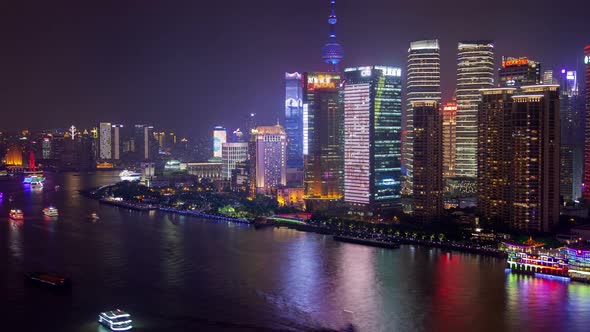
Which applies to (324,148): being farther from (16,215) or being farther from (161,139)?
(161,139)

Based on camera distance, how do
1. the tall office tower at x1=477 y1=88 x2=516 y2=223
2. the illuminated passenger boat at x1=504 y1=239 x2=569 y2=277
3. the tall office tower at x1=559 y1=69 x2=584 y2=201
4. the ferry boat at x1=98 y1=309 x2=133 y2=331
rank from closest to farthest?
the ferry boat at x1=98 y1=309 x2=133 y2=331 < the illuminated passenger boat at x1=504 y1=239 x2=569 y2=277 < the tall office tower at x1=477 y1=88 x2=516 y2=223 < the tall office tower at x1=559 y1=69 x2=584 y2=201

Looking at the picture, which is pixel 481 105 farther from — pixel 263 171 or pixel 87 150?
pixel 87 150

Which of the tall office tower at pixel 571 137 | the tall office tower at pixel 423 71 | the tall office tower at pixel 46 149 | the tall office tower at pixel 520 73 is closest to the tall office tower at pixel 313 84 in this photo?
the tall office tower at pixel 423 71

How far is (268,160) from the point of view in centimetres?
2292

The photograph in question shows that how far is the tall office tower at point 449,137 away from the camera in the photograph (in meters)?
25.0

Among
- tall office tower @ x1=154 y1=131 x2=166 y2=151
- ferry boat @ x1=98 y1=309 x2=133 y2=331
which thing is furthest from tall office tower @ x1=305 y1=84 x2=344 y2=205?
tall office tower @ x1=154 y1=131 x2=166 y2=151

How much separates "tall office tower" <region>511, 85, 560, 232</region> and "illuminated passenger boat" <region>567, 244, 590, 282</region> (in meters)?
3.48

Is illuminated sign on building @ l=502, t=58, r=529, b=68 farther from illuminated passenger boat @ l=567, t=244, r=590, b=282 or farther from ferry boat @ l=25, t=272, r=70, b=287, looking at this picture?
ferry boat @ l=25, t=272, r=70, b=287

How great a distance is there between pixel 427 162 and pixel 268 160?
26.1ft

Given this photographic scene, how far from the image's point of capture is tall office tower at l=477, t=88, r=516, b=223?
1520 cm

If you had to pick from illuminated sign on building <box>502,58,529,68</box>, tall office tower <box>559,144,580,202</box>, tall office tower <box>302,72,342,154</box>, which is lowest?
tall office tower <box>559,144,580,202</box>

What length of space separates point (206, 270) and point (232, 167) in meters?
18.1

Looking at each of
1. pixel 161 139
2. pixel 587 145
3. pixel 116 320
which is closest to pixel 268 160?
pixel 587 145

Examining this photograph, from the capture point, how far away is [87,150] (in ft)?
143
